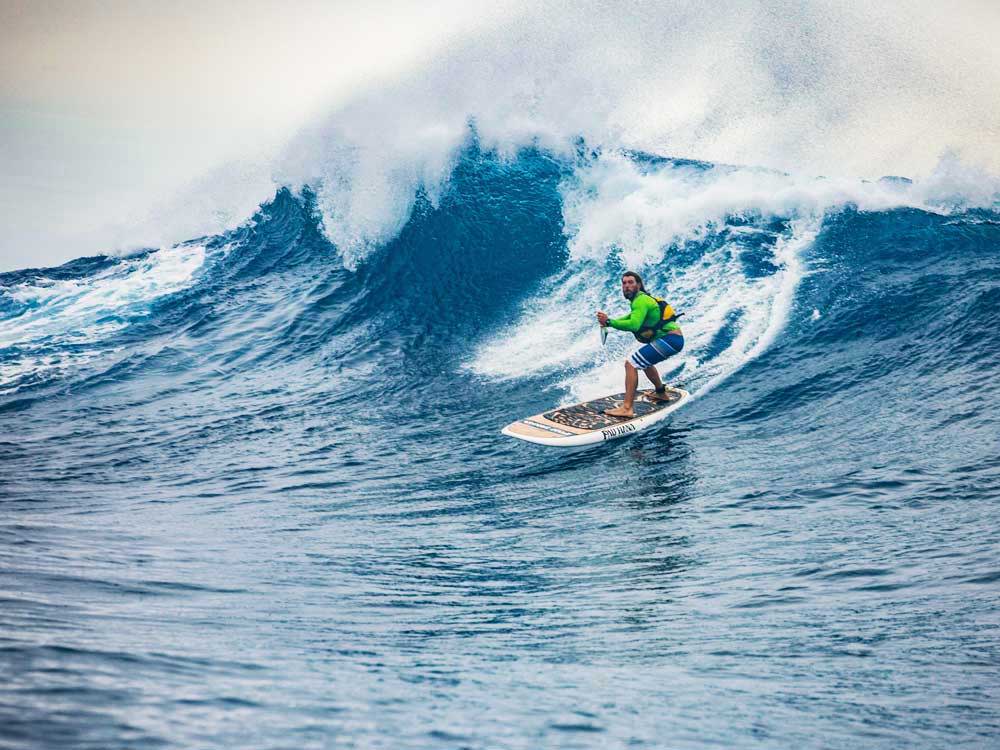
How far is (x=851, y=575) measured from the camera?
524 centimetres

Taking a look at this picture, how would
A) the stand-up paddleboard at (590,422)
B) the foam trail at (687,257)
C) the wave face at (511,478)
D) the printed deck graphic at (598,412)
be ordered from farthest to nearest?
the foam trail at (687,257), the printed deck graphic at (598,412), the stand-up paddleboard at (590,422), the wave face at (511,478)

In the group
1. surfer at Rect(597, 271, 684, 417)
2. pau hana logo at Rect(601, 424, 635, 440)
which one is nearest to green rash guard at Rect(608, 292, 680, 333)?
surfer at Rect(597, 271, 684, 417)

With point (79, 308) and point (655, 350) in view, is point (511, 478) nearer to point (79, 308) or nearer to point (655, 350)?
point (655, 350)

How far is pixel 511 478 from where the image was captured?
8.74 meters

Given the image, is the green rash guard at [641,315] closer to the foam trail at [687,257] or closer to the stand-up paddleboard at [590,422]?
the stand-up paddleboard at [590,422]

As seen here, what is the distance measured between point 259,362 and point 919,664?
35.9 feet

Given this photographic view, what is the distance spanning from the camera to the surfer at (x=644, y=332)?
398 inches

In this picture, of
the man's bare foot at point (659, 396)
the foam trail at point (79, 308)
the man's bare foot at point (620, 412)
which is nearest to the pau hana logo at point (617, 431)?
the man's bare foot at point (620, 412)

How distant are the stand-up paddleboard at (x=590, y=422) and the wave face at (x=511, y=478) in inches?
11.0

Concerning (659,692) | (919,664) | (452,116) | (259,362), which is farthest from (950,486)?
(452,116)

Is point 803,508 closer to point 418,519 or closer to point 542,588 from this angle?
point 542,588

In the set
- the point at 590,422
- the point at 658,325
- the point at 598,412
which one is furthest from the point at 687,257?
the point at 590,422

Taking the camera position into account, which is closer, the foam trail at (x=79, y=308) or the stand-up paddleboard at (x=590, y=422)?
the stand-up paddleboard at (x=590, y=422)

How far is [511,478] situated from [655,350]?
8.83ft
